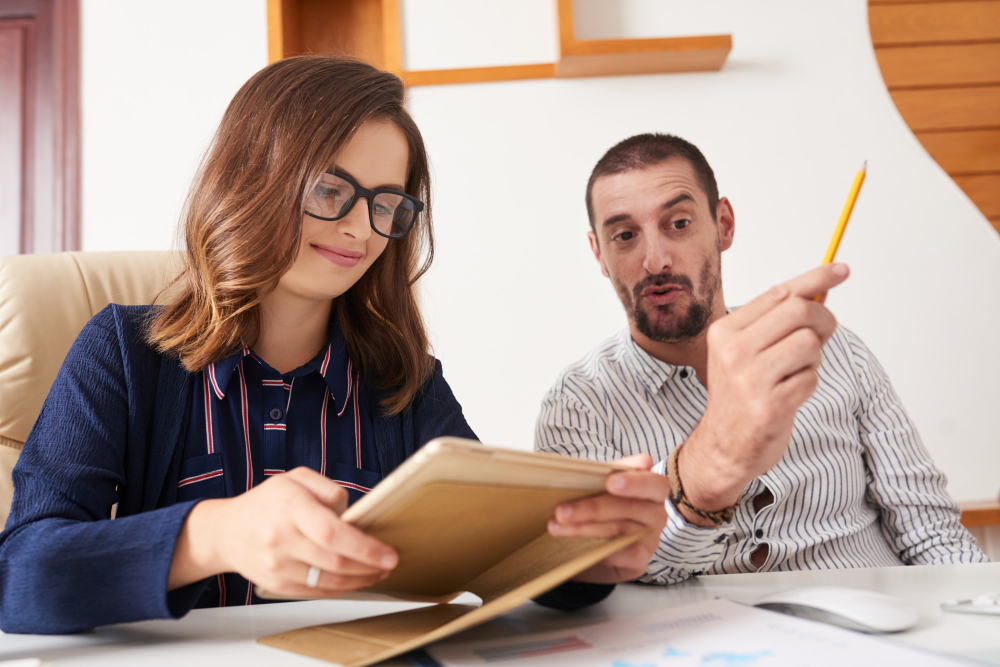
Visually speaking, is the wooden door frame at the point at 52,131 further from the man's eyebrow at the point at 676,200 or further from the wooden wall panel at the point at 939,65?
the wooden wall panel at the point at 939,65

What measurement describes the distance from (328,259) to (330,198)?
3.3 inches

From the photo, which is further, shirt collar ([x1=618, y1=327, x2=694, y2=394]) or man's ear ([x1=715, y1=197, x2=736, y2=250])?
man's ear ([x1=715, y1=197, x2=736, y2=250])

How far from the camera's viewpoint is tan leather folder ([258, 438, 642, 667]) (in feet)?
1.56

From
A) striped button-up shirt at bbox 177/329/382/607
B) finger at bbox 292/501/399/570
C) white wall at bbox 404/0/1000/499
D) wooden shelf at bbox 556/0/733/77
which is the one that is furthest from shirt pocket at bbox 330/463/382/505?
wooden shelf at bbox 556/0/733/77

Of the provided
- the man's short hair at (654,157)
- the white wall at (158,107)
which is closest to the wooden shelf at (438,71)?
the white wall at (158,107)

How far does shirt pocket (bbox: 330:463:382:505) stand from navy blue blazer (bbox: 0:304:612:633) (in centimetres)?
3

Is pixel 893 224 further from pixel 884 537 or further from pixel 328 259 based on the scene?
pixel 328 259

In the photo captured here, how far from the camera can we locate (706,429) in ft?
2.66

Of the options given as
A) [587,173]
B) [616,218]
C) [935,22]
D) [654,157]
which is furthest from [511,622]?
[935,22]

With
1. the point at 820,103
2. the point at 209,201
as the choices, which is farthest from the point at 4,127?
the point at 820,103

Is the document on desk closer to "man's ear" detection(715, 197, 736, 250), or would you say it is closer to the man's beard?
the man's beard

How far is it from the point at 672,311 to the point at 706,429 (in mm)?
553

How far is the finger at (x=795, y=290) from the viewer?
2.25 ft

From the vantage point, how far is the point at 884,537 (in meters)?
1.27
